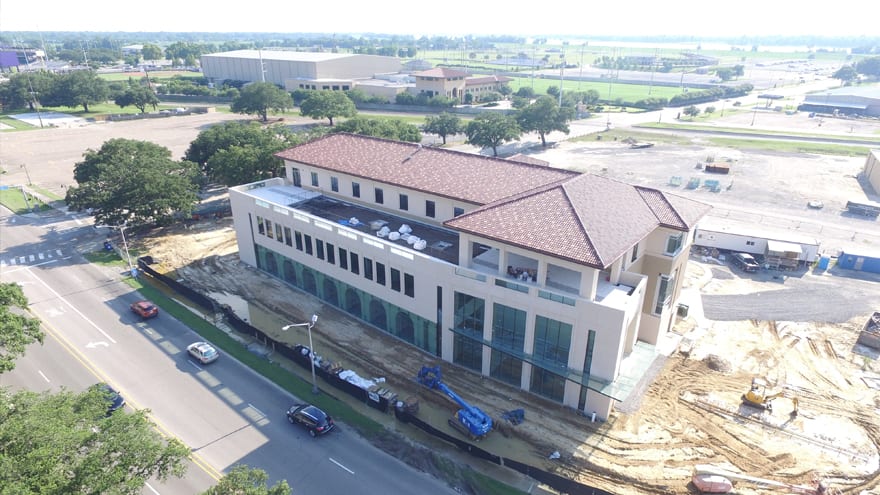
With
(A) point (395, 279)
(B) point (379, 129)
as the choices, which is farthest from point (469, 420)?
(B) point (379, 129)

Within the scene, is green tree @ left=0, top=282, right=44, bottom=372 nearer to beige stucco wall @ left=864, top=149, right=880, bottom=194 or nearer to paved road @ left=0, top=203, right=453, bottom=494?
paved road @ left=0, top=203, right=453, bottom=494

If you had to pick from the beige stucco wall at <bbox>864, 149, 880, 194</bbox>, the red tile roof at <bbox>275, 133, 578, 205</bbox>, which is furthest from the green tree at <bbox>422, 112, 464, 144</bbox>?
the beige stucco wall at <bbox>864, 149, 880, 194</bbox>

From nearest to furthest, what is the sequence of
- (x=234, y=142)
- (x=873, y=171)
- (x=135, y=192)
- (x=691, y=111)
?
1. (x=135, y=192)
2. (x=234, y=142)
3. (x=873, y=171)
4. (x=691, y=111)

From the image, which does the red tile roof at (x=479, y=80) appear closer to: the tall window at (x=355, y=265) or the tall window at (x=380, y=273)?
the tall window at (x=355, y=265)

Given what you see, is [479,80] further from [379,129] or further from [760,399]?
[760,399]

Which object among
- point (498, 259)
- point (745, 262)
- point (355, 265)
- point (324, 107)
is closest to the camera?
point (498, 259)

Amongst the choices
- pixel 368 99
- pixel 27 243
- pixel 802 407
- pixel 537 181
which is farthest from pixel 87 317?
pixel 368 99

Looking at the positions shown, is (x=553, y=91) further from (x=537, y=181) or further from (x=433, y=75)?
(x=537, y=181)

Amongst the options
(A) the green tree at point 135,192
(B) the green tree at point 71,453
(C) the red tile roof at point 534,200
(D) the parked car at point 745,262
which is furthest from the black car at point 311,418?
(D) the parked car at point 745,262
